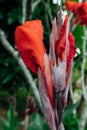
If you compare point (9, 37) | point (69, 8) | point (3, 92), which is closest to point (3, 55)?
point (9, 37)

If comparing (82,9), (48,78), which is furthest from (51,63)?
(82,9)

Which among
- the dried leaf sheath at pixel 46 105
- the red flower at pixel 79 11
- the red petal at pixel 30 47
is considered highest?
the red petal at pixel 30 47

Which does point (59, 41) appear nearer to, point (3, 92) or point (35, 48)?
point (35, 48)

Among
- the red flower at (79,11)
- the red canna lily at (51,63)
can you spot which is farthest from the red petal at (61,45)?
the red flower at (79,11)

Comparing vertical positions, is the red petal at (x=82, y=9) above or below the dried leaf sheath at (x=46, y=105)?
below

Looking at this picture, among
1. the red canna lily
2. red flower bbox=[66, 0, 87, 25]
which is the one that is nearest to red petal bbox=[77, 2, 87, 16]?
red flower bbox=[66, 0, 87, 25]

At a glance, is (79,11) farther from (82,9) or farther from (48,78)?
(48,78)

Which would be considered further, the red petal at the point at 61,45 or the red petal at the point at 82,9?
the red petal at the point at 82,9

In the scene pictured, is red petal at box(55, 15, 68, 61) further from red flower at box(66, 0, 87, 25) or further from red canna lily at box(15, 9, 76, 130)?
red flower at box(66, 0, 87, 25)

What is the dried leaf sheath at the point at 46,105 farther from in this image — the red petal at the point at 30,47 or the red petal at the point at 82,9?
the red petal at the point at 82,9
